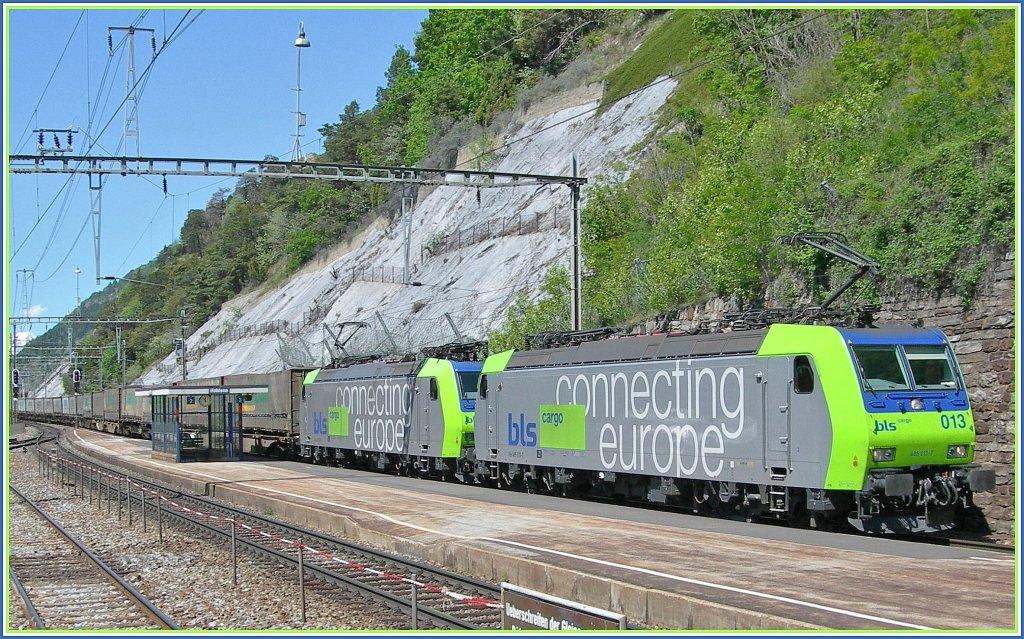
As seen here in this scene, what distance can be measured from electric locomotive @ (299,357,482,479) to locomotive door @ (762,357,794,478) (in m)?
11.6

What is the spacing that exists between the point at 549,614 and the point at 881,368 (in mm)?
10504

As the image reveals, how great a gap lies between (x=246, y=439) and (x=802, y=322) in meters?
32.5

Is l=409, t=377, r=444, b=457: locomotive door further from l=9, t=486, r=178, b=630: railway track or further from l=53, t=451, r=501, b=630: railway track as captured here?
l=9, t=486, r=178, b=630: railway track

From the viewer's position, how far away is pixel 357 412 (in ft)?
111

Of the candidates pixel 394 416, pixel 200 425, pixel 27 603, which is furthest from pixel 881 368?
pixel 200 425

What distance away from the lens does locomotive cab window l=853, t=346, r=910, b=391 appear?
16156mm

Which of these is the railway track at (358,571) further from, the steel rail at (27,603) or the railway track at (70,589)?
the steel rail at (27,603)

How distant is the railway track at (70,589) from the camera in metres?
13.1

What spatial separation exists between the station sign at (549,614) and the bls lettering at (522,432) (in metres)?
16.1

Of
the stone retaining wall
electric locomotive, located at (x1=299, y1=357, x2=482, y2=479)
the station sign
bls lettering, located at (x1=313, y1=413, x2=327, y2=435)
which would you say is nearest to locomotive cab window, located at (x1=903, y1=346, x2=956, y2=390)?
the stone retaining wall

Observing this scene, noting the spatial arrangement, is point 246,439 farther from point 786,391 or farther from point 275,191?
point 275,191

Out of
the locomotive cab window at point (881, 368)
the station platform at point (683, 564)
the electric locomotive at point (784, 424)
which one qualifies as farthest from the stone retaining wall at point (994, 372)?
the station platform at point (683, 564)

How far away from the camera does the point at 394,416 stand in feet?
102

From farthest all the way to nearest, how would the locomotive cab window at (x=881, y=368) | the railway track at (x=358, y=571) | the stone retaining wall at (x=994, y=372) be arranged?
the stone retaining wall at (x=994, y=372), the locomotive cab window at (x=881, y=368), the railway track at (x=358, y=571)
